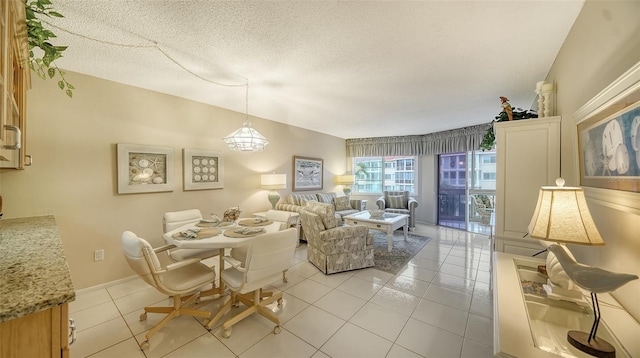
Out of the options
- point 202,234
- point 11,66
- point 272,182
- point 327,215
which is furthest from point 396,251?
point 11,66

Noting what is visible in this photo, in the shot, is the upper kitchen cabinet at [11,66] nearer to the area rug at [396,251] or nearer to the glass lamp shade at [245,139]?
the glass lamp shade at [245,139]

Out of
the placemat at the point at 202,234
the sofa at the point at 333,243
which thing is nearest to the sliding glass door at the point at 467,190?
the sofa at the point at 333,243

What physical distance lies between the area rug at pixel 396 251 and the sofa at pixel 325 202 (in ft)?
2.94

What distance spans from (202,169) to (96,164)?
119 centimetres

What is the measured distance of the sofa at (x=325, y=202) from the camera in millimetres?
4477

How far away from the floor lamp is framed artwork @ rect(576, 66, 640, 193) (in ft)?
0.51

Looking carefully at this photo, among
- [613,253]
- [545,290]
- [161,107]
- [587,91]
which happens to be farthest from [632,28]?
[161,107]

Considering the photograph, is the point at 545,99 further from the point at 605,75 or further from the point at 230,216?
the point at 230,216

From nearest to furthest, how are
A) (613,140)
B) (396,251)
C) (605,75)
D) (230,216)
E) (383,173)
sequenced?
(613,140) → (605,75) → (230,216) → (396,251) → (383,173)

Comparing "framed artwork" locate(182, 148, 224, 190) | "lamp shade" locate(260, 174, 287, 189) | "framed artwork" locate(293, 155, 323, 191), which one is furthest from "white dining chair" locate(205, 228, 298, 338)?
"framed artwork" locate(293, 155, 323, 191)

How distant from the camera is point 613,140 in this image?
3.22 feet

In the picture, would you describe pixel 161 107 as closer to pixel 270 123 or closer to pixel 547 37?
pixel 270 123

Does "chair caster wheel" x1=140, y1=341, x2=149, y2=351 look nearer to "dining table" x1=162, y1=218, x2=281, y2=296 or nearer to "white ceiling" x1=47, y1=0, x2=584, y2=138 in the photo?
"dining table" x1=162, y1=218, x2=281, y2=296

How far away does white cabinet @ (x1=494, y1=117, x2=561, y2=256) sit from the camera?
190cm
